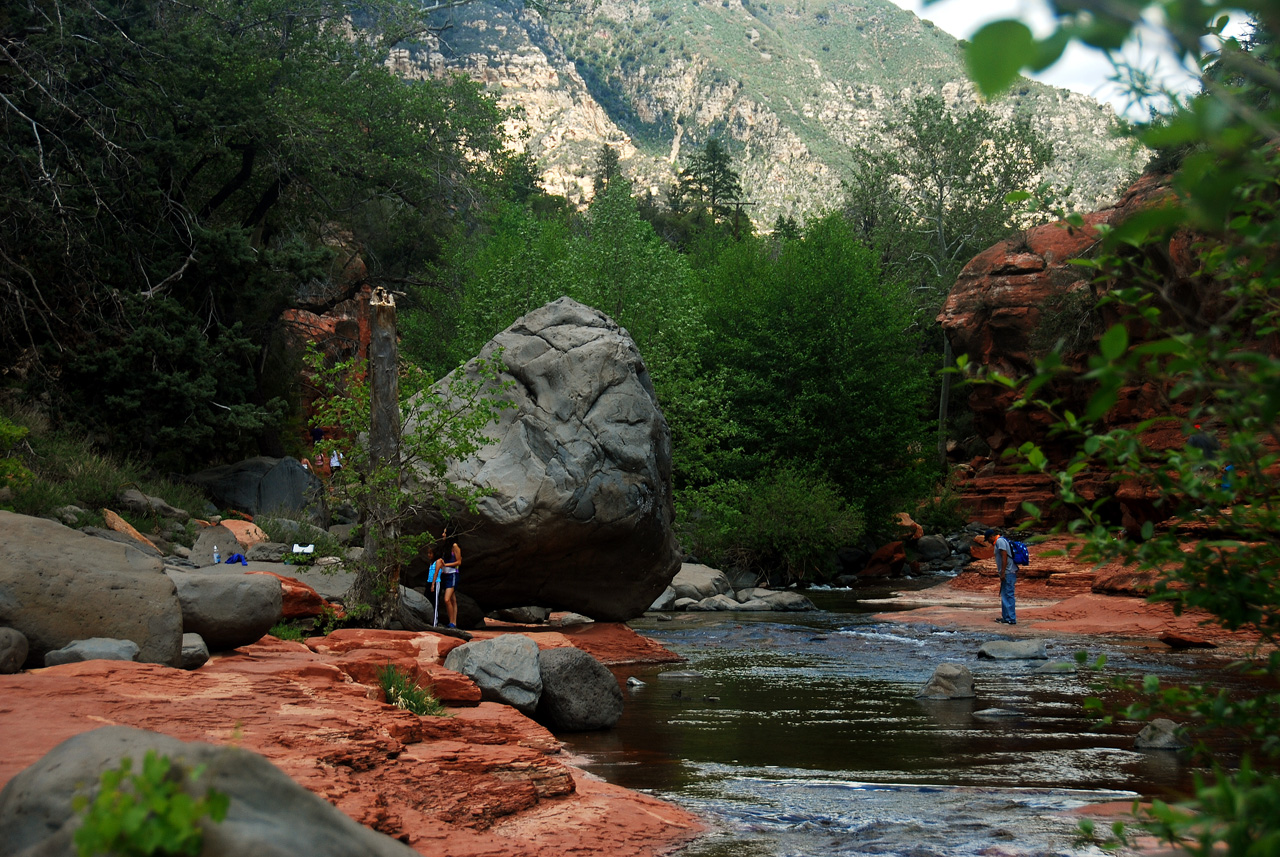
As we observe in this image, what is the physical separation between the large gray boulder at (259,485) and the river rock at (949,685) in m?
16.1

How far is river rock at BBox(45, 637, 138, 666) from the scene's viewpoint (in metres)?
7.07

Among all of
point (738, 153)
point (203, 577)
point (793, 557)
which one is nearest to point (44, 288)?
point (203, 577)

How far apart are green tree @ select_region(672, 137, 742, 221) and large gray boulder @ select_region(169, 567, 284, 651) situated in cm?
6715

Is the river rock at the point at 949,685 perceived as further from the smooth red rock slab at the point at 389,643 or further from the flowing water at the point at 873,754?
the smooth red rock slab at the point at 389,643

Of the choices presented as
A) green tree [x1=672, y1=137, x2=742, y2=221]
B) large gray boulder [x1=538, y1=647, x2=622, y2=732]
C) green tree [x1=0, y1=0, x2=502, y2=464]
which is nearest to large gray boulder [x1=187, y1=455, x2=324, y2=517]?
green tree [x1=0, y1=0, x2=502, y2=464]

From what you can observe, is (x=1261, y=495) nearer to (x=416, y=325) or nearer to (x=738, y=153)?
(x=416, y=325)

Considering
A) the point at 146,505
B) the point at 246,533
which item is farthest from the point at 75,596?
the point at 246,533

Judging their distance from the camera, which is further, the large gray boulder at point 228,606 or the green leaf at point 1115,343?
the large gray boulder at point 228,606

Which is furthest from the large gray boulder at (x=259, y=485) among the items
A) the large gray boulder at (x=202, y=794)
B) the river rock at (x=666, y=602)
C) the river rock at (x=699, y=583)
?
the large gray boulder at (x=202, y=794)

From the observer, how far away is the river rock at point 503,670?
9398 millimetres

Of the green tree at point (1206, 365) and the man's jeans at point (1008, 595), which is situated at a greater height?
the green tree at point (1206, 365)

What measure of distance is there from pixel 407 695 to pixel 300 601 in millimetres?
4975

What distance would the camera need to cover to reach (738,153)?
136m

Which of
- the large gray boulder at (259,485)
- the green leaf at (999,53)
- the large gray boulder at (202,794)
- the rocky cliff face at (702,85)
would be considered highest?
the rocky cliff face at (702,85)
